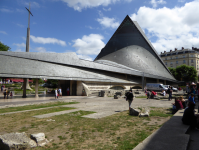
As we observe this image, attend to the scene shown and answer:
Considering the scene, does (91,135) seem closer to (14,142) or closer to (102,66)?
(14,142)

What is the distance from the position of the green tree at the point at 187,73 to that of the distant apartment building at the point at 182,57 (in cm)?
1071

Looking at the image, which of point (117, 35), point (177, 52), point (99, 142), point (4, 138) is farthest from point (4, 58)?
point (177, 52)

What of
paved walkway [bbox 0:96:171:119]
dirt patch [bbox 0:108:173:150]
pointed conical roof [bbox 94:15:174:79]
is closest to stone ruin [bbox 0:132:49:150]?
dirt patch [bbox 0:108:173:150]

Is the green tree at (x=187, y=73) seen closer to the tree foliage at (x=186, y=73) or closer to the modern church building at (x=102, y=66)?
the tree foliage at (x=186, y=73)

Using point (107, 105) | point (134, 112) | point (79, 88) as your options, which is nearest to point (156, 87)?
point (79, 88)

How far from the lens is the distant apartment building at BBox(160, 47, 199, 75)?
6725 centimetres

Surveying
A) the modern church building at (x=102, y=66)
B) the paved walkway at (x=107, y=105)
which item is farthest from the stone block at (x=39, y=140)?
the modern church building at (x=102, y=66)

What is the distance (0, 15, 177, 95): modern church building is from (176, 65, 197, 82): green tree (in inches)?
774

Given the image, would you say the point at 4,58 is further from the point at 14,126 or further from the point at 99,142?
the point at 99,142

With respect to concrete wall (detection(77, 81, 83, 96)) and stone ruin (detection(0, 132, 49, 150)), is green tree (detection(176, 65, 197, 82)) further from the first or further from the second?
stone ruin (detection(0, 132, 49, 150))

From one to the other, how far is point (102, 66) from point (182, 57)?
56.1m

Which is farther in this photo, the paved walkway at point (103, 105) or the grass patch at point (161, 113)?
the paved walkway at point (103, 105)

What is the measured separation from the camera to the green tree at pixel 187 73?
58.4 m

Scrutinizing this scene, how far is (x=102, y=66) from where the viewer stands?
31.7 metres
